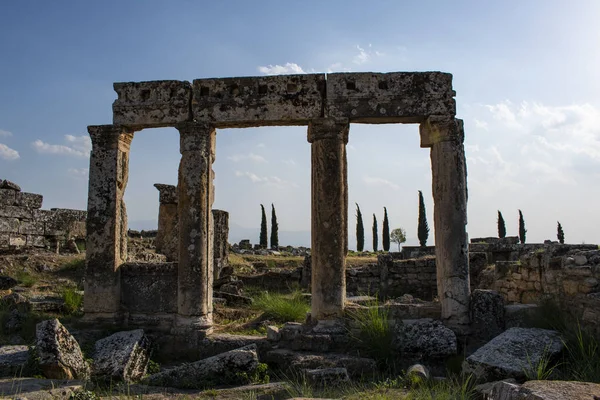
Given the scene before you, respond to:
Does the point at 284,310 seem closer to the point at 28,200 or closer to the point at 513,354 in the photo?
the point at 513,354

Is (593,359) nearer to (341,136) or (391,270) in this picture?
(341,136)

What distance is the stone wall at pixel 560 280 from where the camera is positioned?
7.48 meters

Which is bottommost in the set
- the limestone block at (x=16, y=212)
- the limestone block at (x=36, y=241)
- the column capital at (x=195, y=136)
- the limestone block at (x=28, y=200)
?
the limestone block at (x=36, y=241)

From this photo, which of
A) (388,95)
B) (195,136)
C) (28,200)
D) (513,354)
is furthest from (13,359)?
(28,200)

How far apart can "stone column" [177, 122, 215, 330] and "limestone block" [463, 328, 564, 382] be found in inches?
189

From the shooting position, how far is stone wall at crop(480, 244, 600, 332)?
7.48 metres

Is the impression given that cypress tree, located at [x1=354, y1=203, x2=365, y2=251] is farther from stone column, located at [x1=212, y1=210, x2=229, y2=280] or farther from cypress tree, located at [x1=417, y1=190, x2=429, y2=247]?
stone column, located at [x1=212, y1=210, x2=229, y2=280]

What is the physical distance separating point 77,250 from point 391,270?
10525 millimetres

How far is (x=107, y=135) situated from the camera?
9906 mm

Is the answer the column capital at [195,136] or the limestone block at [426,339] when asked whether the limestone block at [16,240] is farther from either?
the limestone block at [426,339]

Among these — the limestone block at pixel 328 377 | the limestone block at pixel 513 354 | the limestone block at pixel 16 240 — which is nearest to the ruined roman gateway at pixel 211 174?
the limestone block at pixel 513 354

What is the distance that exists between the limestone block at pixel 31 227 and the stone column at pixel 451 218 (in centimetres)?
1259

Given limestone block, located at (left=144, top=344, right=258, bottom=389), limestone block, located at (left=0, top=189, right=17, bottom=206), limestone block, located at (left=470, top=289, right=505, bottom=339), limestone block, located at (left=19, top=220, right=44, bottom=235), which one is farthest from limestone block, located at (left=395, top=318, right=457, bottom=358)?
limestone block, located at (left=0, top=189, right=17, bottom=206)

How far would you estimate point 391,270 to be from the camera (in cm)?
1617
